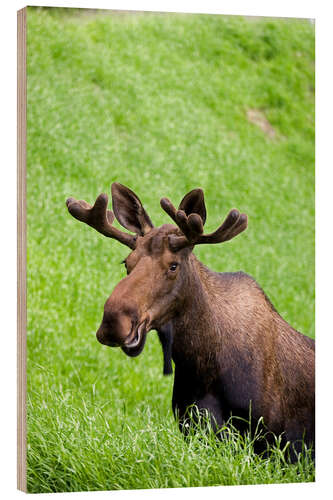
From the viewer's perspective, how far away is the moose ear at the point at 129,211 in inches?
166

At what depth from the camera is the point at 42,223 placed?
7125 millimetres

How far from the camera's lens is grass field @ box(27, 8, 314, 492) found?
6.63 meters

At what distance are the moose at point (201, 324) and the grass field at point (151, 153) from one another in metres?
1.56

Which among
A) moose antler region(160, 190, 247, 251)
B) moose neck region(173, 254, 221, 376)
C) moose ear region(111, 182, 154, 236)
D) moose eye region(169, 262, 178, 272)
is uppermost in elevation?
moose ear region(111, 182, 154, 236)

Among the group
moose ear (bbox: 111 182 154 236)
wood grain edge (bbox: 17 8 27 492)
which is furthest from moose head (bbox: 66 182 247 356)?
wood grain edge (bbox: 17 8 27 492)

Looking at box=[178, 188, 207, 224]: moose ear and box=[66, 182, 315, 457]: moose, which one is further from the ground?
box=[178, 188, 207, 224]: moose ear

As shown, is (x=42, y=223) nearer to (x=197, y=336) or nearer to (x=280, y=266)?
(x=280, y=266)

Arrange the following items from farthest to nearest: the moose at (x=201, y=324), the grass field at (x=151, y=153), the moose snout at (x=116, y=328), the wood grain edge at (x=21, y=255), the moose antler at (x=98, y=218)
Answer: the grass field at (x=151, y=153) < the wood grain edge at (x=21, y=255) < the moose antler at (x=98, y=218) < the moose at (x=201, y=324) < the moose snout at (x=116, y=328)

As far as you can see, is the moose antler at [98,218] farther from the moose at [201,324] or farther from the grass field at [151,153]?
the grass field at [151,153]

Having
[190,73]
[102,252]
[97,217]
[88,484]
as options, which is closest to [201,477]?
[88,484]

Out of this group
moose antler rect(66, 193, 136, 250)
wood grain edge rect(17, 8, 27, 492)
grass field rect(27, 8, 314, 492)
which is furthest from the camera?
grass field rect(27, 8, 314, 492)

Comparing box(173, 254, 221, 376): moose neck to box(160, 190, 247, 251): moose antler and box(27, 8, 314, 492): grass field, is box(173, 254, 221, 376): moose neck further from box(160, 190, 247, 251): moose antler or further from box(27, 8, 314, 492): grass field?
box(27, 8, 314, 492): grass field

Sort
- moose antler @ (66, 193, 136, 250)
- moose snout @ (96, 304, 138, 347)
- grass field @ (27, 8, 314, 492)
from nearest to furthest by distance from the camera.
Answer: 1. moose snout @ (96, 304, 138, 347)
2. moose antler @ (66, 193, 136, 250)
3. grass field @ (27, 8, 314, 492)

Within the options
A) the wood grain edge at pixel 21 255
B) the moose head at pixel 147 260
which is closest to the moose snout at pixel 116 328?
the moose head at pixel 147 260
